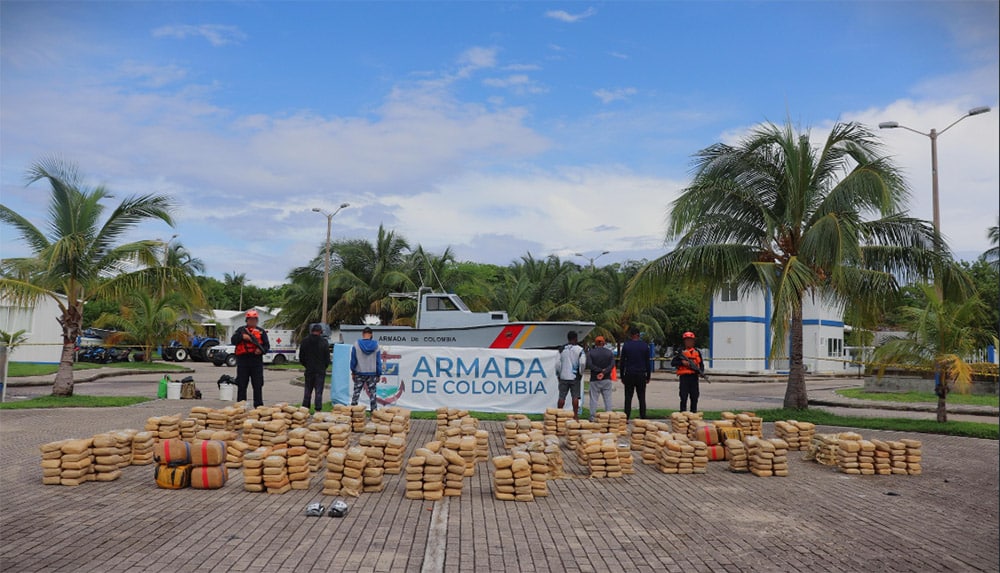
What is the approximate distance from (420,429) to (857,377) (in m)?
37.0

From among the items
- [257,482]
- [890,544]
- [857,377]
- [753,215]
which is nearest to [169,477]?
[257,482]

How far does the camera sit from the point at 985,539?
23.3 ft

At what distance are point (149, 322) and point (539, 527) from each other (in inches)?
1433

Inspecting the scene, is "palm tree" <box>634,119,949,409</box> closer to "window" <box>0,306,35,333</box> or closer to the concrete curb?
the concrete curb

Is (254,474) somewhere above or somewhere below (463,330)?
below

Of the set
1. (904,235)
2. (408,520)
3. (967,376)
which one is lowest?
(408,520)

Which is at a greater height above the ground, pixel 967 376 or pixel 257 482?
pixel 967 376

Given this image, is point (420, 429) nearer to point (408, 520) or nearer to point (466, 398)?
A: point (466, 398)

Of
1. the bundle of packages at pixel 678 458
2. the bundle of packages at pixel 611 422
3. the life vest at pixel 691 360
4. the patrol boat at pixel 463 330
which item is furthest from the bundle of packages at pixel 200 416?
the patrol boat at pixel 463 330

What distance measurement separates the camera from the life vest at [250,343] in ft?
46.5

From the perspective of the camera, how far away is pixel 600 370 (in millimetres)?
15516

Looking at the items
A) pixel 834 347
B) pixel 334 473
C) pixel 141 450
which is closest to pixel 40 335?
pixel 141 450

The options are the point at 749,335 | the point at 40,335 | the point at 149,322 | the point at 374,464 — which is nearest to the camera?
the point at 374,464

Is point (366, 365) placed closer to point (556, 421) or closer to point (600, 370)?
point (556, 421)
